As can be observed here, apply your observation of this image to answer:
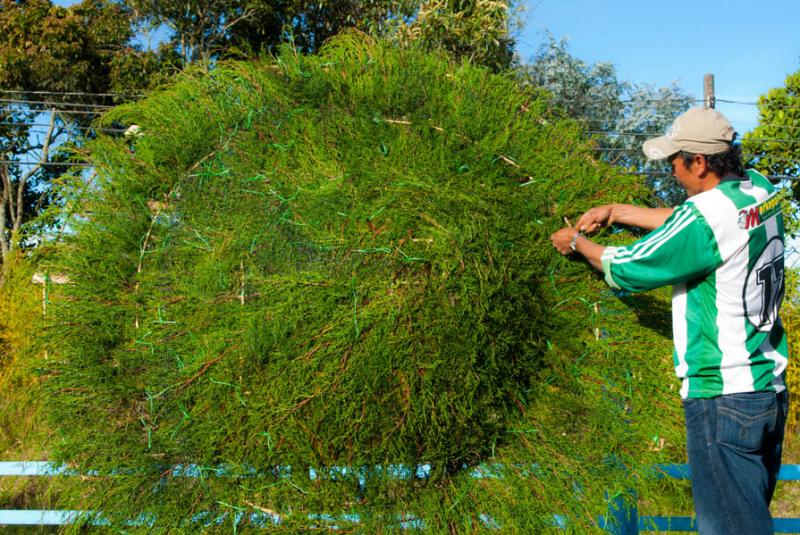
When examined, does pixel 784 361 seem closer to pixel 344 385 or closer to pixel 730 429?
pixel 730 429

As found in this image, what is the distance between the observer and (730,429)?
2.04m

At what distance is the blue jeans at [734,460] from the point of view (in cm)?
203

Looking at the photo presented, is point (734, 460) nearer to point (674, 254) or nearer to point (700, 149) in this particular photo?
point (674, 254)

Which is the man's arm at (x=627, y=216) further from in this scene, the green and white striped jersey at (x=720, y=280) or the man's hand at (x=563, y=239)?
the green and white striped jersey at (x=720, y=280)

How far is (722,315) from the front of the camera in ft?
6.89

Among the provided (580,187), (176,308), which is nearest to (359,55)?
(580,187)

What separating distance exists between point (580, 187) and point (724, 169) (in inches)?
20.5

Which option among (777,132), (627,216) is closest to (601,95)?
(777,132)

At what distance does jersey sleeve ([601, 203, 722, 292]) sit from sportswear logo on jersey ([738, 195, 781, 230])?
0.12 m

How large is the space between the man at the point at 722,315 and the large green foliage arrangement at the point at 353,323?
12.5 inches

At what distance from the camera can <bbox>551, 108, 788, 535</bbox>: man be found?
205cm

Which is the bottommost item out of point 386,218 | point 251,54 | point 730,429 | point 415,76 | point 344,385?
point 730,429

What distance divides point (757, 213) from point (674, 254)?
319mm

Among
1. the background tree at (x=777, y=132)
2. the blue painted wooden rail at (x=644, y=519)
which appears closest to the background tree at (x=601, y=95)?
the background tree at (x=777, y=132)
